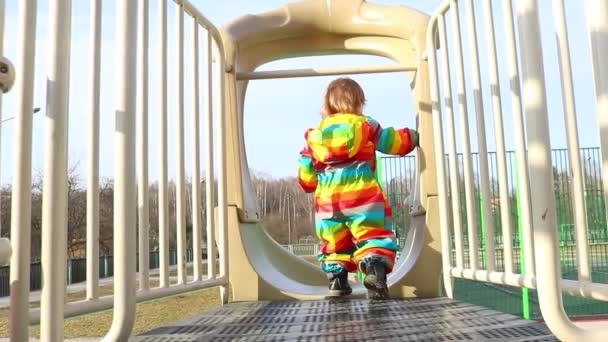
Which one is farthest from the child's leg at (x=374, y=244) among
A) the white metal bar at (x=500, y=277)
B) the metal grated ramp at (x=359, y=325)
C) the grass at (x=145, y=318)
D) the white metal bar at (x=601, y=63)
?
the grass at (x=145, y=318)

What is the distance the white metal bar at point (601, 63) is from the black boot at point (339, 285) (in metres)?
1.36

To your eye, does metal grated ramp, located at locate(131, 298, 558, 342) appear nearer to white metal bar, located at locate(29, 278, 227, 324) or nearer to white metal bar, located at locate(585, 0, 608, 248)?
white metal bar, located at locate(29, 278, 227, 324)

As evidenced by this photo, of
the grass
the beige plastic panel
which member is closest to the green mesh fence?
the beige plastic panel

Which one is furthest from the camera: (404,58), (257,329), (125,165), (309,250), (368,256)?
(309,250)

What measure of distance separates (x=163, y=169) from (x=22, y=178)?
2.38ft

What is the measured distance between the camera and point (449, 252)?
214 centimetres

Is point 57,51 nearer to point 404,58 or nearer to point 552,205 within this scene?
point 552,205

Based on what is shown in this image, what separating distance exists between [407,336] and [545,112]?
0.52 m

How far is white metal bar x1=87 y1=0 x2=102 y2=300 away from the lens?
1.14m

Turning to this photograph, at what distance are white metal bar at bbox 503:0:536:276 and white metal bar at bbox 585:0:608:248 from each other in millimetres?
254

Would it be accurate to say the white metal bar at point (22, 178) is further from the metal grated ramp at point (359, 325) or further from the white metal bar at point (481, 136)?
the white metal bar at point (481, 136)

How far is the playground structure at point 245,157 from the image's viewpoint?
90 centimetres

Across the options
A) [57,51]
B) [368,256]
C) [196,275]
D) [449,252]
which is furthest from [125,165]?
[449,252]

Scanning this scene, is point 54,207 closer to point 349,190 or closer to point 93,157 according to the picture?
point 93,157
